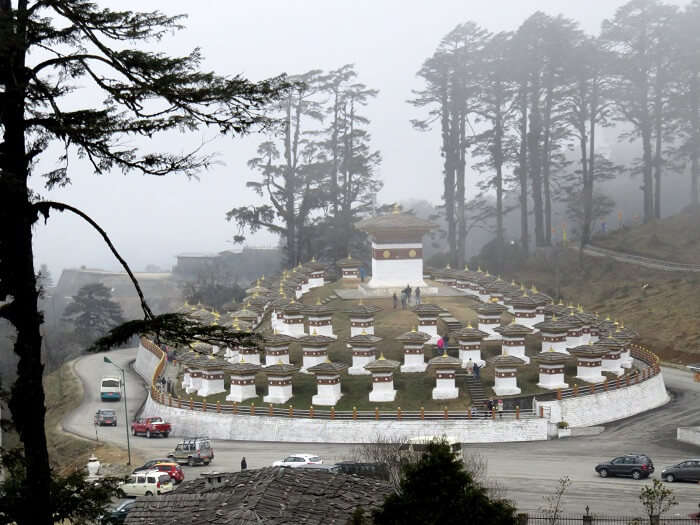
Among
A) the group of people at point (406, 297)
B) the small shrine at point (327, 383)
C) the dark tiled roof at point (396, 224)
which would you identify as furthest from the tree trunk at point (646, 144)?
the small shrine at point (327, 383)

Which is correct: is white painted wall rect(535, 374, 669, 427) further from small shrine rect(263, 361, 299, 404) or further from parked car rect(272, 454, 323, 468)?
A: parked car rect(272, 454, 323, 468)

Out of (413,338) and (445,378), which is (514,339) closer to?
(413,338)

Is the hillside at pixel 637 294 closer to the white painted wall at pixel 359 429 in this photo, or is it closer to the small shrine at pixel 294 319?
the white painted wall at pixel 359 429

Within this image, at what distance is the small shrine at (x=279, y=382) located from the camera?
39875mm

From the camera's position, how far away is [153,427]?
133ft

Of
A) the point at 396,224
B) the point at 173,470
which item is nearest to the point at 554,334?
the point at 396,224

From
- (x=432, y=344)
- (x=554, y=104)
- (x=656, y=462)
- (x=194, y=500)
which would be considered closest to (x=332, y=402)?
(x=432, y=344)

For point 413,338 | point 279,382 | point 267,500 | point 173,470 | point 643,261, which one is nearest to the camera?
point 267,500

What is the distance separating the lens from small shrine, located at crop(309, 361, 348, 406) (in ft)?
129

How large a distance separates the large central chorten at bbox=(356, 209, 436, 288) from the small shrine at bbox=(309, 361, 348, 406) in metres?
16.5

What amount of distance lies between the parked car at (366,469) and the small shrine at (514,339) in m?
13.7

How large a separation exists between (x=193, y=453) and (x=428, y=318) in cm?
1411

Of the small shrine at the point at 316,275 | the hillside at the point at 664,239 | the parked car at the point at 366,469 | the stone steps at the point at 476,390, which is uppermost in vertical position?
the hillside at the point at 664,239

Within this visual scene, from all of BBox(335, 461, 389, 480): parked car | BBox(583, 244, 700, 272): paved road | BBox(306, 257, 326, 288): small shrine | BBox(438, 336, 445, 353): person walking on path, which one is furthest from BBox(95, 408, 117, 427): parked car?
BBox(583, 244, 700, 272): paved road
